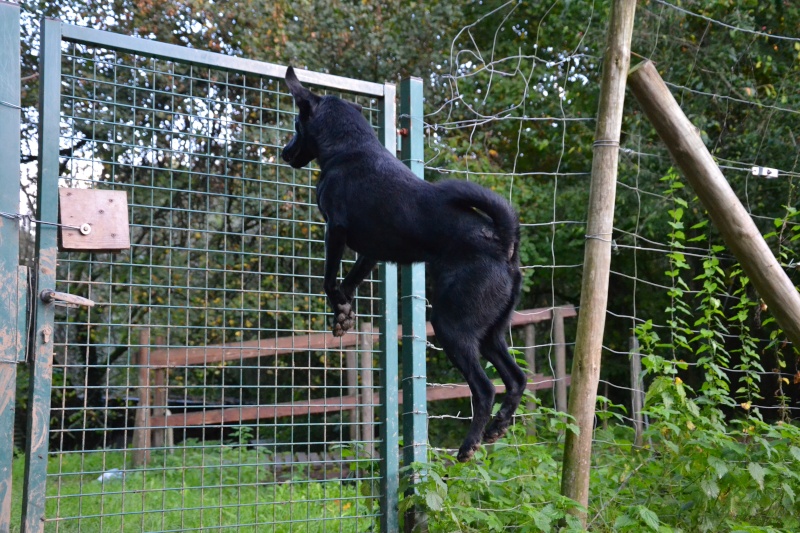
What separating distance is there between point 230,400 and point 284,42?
5107 millimetres

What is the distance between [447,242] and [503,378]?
0.65 m

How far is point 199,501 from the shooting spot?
19.8ft

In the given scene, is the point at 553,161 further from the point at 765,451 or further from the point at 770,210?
the point at 765,451

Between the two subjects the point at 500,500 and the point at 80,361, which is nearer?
the point at 500,500

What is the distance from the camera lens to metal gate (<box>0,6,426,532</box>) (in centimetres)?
314

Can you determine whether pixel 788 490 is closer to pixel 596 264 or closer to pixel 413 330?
pixel 596 264

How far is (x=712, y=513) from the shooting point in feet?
12.5

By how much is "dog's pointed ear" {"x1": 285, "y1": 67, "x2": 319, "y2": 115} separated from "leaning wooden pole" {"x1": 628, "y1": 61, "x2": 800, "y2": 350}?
1.60m

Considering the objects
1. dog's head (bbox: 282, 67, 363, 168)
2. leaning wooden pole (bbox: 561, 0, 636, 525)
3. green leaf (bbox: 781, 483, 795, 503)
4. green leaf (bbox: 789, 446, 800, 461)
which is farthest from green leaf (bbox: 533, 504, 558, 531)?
dog's head (bbox: 282, 67, 363, 168)

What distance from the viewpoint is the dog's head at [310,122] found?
10.9 ft

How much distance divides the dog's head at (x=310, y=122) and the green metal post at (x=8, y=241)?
1.08m

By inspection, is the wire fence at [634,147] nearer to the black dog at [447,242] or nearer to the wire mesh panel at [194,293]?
the wire mesh panel at [194,293]

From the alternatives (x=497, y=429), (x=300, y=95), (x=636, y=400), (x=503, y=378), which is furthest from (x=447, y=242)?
(x=636, y=400)

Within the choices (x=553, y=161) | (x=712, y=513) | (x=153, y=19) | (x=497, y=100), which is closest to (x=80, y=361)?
(x=153, y=19)
